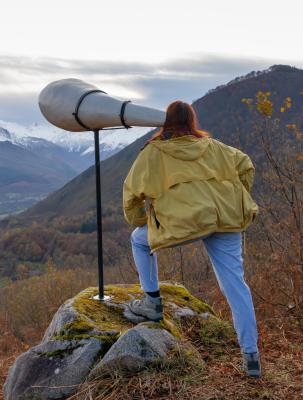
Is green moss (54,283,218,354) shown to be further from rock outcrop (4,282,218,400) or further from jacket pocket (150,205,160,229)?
jacket pocket (150,205,160,229)

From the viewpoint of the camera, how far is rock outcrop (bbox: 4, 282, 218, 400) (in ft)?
13.6

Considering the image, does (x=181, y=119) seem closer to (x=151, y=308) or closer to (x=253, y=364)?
(x=151, y=308)

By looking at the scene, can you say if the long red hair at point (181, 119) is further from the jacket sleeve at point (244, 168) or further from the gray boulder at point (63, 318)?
the gray boulder at point (63, 318)

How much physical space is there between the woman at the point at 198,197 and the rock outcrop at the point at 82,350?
786 millimetres

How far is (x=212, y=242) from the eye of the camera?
4.05m

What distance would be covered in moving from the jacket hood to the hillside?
94616 mm

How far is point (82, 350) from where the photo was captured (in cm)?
440

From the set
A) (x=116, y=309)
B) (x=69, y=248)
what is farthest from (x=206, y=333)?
(x=69, y=248)

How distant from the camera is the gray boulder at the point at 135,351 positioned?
4.10 m

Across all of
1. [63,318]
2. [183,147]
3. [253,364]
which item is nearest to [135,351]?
[253,364]

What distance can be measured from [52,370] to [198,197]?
1931 mm

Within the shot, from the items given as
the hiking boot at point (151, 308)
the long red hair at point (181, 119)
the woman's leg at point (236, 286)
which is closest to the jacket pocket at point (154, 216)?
the woman's leg at point (236, 286)

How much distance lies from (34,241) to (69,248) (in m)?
15.8

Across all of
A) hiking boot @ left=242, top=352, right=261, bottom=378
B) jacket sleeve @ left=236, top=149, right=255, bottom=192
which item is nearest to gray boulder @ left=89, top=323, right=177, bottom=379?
hiking boot @ left=242, top=352, right=261, bottom=378
